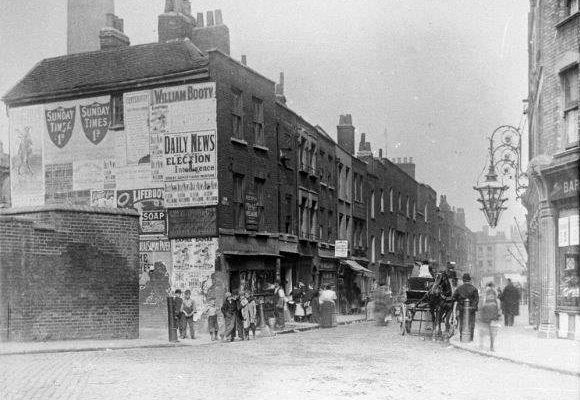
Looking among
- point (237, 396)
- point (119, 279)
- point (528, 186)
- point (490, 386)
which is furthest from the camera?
point (528, 186)

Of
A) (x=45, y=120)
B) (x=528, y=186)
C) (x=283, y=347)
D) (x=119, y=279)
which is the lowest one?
(x=283, y=347)

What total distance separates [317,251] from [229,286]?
11262mm

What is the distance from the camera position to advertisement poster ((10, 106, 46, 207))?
1040 inches

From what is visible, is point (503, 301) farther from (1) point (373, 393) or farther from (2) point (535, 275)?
(1) point (373, 393)

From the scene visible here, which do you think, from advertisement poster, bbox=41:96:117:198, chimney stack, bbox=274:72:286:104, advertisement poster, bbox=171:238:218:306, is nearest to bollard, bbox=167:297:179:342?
advertisement poster, bbox=171:238:218:306

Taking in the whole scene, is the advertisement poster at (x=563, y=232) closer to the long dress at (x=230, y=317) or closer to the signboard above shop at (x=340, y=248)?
the long dress at (x=230, y=317)

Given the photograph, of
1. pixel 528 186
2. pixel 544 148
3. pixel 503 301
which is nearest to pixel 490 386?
pixel 544 148

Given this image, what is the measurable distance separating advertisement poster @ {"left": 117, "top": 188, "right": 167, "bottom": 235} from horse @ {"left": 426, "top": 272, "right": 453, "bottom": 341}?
388 inches

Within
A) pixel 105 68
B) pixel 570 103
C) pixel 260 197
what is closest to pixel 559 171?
pixel 570 103

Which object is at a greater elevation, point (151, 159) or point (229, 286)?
point (151, 159)

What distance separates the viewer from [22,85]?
27484mm

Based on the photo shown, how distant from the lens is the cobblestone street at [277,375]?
30.4ft

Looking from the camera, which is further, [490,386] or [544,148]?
[544,148]

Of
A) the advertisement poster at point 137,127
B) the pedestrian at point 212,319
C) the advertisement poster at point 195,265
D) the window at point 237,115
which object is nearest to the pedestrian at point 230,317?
the pedestrian at point 212,319
